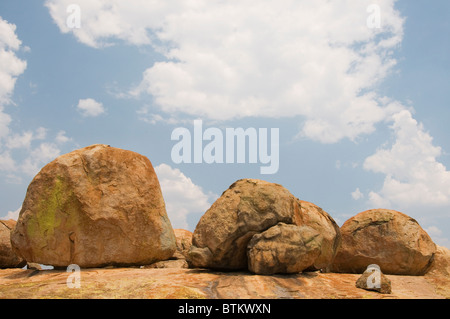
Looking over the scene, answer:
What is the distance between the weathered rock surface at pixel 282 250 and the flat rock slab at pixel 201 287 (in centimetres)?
23

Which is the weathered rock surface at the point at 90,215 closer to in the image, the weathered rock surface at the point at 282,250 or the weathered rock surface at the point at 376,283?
the weathered rock surface at the point at 282,250

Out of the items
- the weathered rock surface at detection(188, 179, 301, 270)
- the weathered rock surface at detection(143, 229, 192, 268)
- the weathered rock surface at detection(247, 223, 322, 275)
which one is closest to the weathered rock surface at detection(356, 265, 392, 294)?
the weathered rock surface at detection(247, 223, 322, 275)

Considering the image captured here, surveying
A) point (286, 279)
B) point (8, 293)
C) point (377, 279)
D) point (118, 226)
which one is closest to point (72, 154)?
point (118, 226)

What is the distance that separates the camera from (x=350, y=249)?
13242mm

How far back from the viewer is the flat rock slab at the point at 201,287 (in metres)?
7.73

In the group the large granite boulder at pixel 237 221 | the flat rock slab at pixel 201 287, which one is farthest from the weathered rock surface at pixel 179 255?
the flat rock slab at pixel 201 287

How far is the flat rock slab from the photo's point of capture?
7.73 m

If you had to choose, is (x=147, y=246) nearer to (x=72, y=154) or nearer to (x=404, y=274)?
(x=72, y=154)

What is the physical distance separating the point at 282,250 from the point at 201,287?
2157 mm

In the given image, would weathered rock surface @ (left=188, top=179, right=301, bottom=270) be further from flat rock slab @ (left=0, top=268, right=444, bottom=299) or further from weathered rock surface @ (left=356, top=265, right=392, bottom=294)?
weathered rock surface @ (left=356, top=265, right=392, bottom=294)

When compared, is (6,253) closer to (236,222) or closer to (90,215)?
(90,215)
